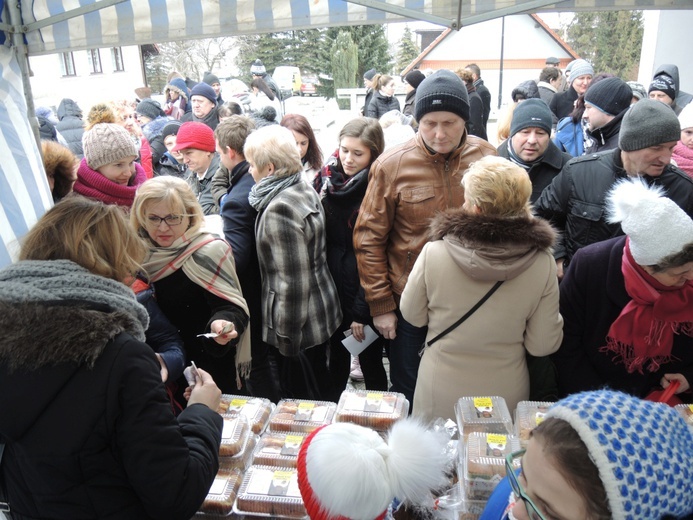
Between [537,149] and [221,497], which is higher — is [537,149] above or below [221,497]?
above

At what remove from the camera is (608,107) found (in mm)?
3648

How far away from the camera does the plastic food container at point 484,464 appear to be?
5.42 ft

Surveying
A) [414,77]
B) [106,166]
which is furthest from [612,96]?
[414,77]

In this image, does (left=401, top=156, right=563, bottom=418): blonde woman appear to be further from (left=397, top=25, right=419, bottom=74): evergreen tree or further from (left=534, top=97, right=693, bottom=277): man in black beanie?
(left=397, top=25, right=419, bottom=74): evergreen tree

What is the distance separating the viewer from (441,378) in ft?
7.69

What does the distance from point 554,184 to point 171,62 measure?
3285 cm

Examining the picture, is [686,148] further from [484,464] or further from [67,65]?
[67,65]

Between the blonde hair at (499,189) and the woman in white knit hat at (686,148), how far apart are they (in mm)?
2024

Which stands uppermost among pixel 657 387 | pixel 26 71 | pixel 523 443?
pixel 26 71

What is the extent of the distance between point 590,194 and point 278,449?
6.58ft

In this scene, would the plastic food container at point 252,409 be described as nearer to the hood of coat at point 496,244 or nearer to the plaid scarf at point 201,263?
the plaid scarf at point 201,263

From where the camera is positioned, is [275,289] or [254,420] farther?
[275,289]

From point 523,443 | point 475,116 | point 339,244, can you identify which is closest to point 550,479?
point 523,443

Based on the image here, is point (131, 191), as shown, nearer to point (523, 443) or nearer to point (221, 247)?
point (221, 247)
